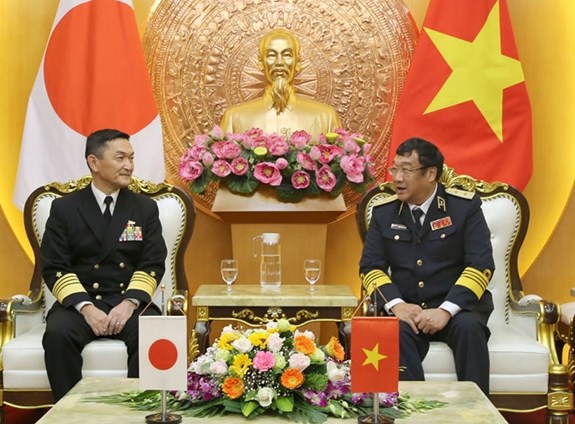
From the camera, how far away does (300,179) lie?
4.18m

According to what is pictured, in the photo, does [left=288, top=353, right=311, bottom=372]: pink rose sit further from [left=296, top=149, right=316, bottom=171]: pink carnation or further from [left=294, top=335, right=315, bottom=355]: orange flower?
[left=296, top=149, right=316, bottom=171]: pink carnation

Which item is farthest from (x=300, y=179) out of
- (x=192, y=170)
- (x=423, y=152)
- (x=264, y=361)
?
(x=264, y=361)

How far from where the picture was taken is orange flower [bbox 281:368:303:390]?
240 cm

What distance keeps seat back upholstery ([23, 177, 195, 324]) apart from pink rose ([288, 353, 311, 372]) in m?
1.72

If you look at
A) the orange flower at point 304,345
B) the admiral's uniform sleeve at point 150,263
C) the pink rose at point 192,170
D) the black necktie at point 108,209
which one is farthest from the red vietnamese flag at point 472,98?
the orange flower at point 304,345

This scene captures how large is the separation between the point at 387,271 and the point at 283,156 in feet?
2.41

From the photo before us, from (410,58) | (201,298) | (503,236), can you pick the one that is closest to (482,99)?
(410,58)

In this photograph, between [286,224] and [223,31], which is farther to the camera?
[223,31]

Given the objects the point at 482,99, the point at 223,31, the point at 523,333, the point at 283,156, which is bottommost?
the point at 523,333

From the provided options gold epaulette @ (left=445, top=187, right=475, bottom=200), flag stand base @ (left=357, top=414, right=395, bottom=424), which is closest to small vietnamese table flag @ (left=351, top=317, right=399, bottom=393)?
flag stand base @ (left=357, top=414, right=395, bottom=424)

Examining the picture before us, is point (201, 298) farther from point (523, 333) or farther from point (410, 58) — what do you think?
point (410, 58)

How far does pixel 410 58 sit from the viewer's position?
5.19m

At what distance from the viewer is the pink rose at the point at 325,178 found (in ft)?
13.8

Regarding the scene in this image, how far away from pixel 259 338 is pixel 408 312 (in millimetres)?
1320
